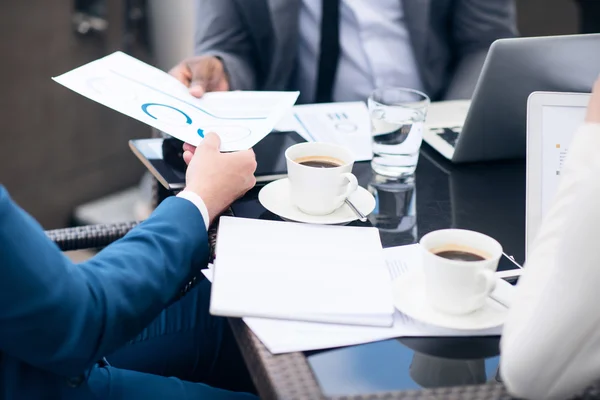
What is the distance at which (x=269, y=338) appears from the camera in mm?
729

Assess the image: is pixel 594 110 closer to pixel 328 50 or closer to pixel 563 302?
pixel 563 302

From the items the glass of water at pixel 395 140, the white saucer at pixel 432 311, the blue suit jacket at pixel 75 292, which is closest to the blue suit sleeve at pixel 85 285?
the blue suit jacket at pixel 75 292

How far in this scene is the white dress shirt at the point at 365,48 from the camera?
5.62ft

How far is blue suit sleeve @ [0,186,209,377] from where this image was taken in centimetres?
69

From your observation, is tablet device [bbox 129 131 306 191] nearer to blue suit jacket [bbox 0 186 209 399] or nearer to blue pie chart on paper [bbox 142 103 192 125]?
blue pie chart on paper [bbox 142 103 192 125]

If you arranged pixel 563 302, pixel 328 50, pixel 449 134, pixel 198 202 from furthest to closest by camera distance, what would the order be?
pixel 328 50
pixel 449 134
pixel 198 202
pixel 563 302

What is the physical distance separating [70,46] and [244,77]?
96 centimetres

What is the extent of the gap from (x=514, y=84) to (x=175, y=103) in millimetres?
498

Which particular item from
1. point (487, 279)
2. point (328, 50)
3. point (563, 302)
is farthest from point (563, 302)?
point (328, 50)

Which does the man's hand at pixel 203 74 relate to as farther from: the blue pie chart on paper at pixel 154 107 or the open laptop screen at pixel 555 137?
the open laptop screen at pixel 555 137

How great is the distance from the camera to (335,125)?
4.33ft

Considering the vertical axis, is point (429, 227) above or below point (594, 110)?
below

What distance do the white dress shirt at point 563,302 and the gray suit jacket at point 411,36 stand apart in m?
1.04

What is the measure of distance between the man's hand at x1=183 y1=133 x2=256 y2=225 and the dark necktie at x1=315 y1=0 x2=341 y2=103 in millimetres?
736
